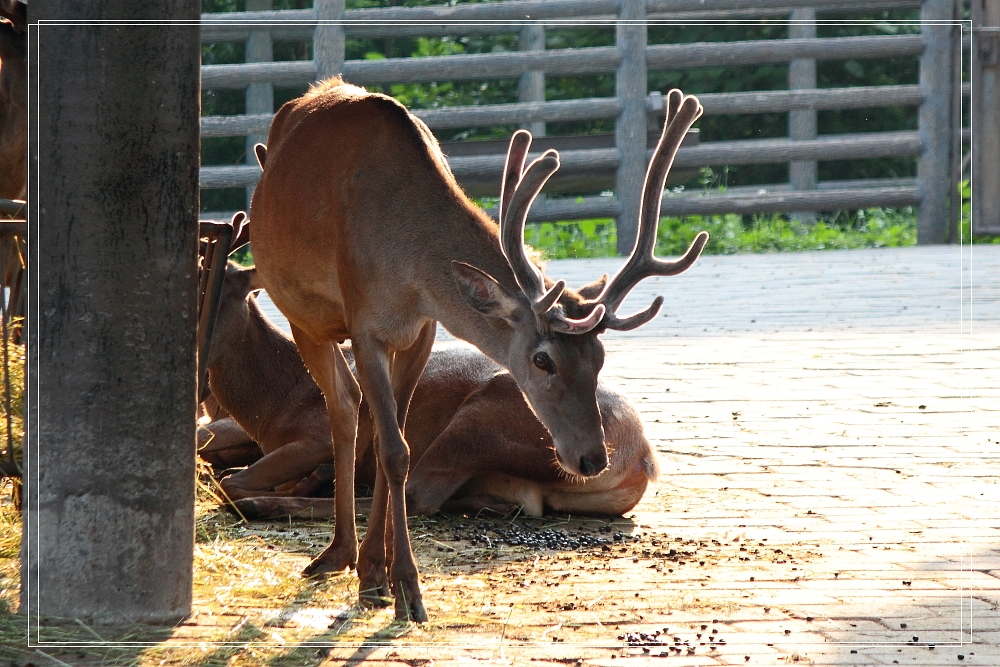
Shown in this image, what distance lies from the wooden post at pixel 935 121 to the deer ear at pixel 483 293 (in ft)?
43.7

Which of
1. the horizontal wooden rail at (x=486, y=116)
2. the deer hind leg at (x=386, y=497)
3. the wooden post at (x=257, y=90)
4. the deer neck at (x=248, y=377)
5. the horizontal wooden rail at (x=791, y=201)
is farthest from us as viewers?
the horizontal wooden rail at (x=791, y=201)

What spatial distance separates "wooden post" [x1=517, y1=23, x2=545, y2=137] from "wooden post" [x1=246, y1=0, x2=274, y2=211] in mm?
3154

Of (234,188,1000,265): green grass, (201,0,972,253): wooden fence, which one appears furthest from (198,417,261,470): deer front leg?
(234,188,1000,265): green grass

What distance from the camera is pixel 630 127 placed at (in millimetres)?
15844

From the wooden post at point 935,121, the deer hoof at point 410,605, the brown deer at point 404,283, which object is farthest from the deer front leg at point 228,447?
the wooden post at point 935,121

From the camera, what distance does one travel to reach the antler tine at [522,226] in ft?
13.7

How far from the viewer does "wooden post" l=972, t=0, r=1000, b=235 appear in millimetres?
5410

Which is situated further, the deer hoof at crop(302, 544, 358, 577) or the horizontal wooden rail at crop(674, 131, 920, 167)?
the horizontal wooden rail at crop(674, 131, 920, 167)

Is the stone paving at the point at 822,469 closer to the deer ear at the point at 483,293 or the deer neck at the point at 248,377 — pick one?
the deer ear at the point at 483,293

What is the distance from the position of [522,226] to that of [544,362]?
45cm

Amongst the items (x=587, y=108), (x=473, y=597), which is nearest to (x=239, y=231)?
(x=473, y=597)

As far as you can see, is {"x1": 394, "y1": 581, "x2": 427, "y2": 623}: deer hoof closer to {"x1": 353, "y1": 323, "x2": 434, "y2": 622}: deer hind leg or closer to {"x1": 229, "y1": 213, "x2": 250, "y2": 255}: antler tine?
{"x1": 353, "y1": 323, "x2": 434, "y2": 622}: deer hind leg

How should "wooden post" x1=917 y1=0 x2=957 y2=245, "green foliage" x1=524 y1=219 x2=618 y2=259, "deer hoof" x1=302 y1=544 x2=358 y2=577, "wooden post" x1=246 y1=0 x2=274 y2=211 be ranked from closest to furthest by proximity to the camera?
1. "deer hoof" x1=302 y1=544 x2=358 y2=577
2. "wooden post" x1=246 y1=0 x2=274 y2=211
3. "wooden post" x1=917 y1=0 x2=957 y2=245
4. "green foliage" x1=524 y1=219 x2=618 y2=259

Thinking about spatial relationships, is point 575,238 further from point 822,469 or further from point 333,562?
point 333,562
